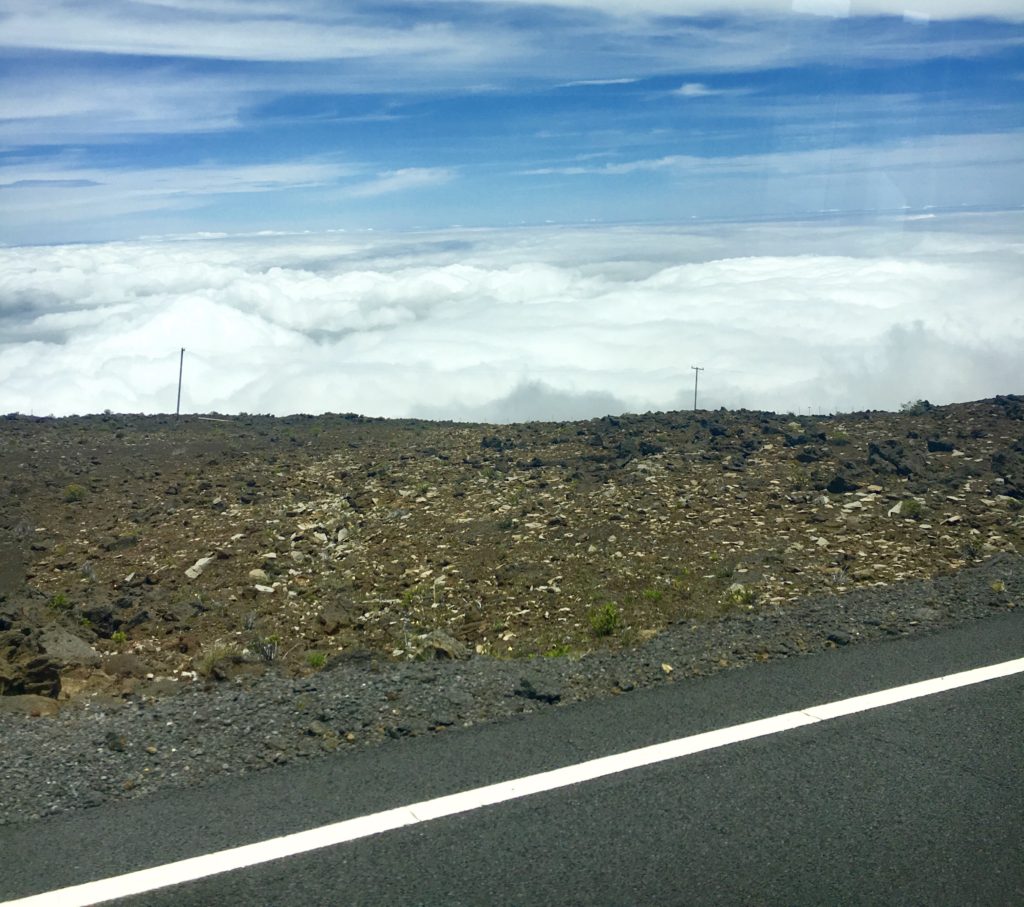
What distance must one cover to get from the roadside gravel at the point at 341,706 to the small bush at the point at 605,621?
61 centimetres

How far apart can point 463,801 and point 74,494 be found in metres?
9.80

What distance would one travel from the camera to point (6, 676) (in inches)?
221

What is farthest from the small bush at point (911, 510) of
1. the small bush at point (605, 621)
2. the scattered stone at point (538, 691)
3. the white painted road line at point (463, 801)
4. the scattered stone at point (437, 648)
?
the scattered stone at point (538, 691)

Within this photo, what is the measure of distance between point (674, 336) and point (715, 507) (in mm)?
154411

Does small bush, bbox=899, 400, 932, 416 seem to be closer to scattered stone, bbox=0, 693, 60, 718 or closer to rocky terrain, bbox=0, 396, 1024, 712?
rocky terrain, bbox=0, 396, 1024, 712

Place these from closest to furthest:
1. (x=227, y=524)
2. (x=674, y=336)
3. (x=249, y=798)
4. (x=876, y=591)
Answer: (x=249, y=798)
(x=876, y=591)
(x=227, y=524)
(x=674, y=336)

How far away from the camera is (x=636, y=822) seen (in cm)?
380

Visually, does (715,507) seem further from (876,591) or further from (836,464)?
(876,591)

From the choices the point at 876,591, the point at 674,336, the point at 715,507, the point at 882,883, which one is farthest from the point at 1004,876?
the point at 674,336

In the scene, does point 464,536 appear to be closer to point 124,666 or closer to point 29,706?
point 124,666

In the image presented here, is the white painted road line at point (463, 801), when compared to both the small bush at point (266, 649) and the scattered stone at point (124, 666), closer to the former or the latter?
the small bush at point (266, 649)

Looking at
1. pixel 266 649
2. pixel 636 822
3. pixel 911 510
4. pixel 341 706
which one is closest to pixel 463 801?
pixel 636 822

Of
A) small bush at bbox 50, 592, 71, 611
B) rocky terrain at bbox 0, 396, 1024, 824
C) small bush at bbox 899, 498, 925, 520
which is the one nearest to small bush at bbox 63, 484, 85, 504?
rocky terrain at bbox 0, 396, 1024, 824

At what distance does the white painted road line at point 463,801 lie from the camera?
339cm
